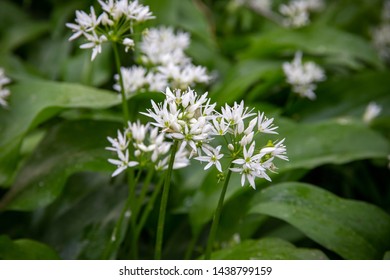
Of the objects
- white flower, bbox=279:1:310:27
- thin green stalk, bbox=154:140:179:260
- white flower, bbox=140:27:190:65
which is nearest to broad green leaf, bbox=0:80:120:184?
white flower, bbox=140:27:190:65

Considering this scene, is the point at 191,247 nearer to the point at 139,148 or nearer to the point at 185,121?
the point at 139,148

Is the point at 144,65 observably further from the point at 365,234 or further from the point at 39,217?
the point at 365,234

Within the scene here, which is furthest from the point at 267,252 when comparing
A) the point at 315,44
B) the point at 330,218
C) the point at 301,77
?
the point at 315,44

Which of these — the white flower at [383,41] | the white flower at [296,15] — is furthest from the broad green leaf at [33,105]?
the white flower at [383,41]

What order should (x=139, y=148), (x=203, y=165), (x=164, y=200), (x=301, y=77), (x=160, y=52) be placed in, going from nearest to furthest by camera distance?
(x=164, y=200) < (x=139, y=148) < (x=160, y=52) < (x=203, y=165) < (x=301, y=77)

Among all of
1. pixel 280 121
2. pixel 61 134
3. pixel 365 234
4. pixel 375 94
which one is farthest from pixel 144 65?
pixel 375 94

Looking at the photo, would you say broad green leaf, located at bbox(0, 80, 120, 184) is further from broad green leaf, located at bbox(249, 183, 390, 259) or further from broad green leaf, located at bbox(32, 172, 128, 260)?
broad green leaf, located at bbox(249, 183, 390, 259)
